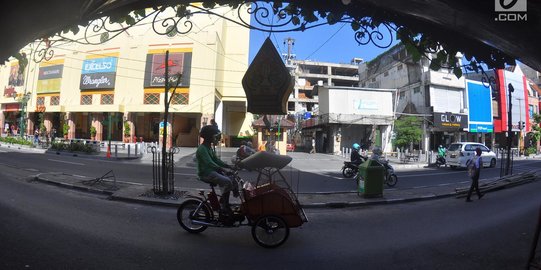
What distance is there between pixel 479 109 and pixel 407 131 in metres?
9.45

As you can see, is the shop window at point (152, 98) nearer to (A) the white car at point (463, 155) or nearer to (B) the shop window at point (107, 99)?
(B) the shop window at point (107, 99)

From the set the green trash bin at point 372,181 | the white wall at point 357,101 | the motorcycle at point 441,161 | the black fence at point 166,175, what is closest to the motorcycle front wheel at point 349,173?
the green trash bin at point 372,181

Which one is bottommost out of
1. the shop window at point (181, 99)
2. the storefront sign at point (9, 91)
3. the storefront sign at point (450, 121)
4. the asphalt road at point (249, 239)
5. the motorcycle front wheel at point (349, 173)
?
the asphalt road at point (249, 239)

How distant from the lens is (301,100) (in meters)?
60.8

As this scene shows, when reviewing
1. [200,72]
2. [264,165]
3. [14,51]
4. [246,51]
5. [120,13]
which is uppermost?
[246,51]

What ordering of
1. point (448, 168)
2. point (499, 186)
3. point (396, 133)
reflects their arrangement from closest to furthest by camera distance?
point (499, 186), point (448, 168), point (396, 133)

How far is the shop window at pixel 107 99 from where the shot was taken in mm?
33750

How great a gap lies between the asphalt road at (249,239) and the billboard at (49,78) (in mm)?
34022

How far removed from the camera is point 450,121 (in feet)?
102

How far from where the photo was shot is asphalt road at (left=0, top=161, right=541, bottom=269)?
4461 millimetres

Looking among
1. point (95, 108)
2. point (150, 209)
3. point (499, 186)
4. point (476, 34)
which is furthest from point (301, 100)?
point (476, 34)

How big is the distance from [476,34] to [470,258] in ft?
11.0

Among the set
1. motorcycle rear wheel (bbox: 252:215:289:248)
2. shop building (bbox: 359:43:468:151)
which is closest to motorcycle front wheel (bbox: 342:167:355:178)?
motorcycle rear wheel (bbox: 252:215:289:248)

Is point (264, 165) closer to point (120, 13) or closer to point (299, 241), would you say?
point (299, 241)
